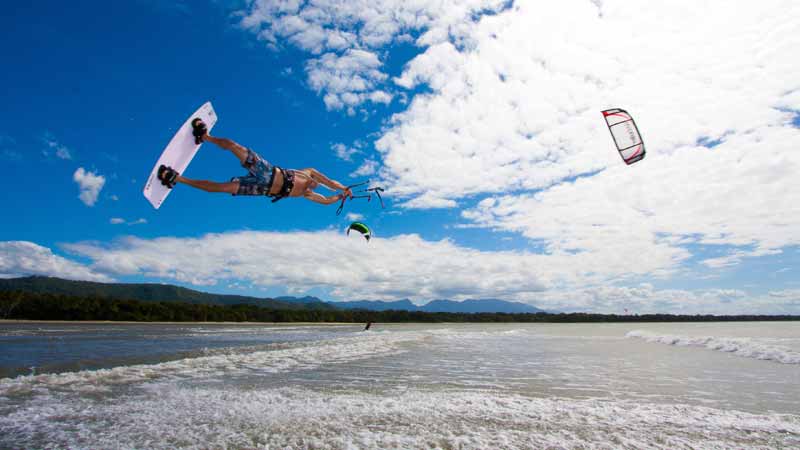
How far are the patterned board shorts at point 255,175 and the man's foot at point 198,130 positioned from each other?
105 centimetres

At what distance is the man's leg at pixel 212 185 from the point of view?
7.59 metres

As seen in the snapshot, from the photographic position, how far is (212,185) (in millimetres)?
7691

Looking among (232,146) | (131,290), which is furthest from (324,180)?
(131,290)

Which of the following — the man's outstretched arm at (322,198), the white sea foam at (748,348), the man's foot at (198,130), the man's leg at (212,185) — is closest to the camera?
the man's leg at (212,185)

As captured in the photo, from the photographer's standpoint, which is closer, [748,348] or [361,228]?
A: [361,228]

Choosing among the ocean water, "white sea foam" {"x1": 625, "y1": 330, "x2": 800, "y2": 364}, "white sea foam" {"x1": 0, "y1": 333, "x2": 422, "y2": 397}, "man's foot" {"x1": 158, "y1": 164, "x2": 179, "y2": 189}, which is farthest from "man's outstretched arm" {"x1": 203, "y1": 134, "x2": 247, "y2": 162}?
"white sea foam" {"x1": 625, "y1": 330, "x2": 800, "y2": 364}

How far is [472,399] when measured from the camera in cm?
971

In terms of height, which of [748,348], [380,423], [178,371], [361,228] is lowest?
[380,423]

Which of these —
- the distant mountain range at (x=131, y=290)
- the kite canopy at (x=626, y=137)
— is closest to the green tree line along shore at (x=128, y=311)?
the distant mountain range at (x=131, y=290)

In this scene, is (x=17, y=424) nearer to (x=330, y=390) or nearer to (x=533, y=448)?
(x=330, y=390)

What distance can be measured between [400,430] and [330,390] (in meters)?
3.93

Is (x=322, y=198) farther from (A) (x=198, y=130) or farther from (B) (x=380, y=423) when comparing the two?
(B) (x=380, y=423)

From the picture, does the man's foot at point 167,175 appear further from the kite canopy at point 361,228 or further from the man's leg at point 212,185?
the kite canopy at point 361,228

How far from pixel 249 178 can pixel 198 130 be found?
137 centimetres
